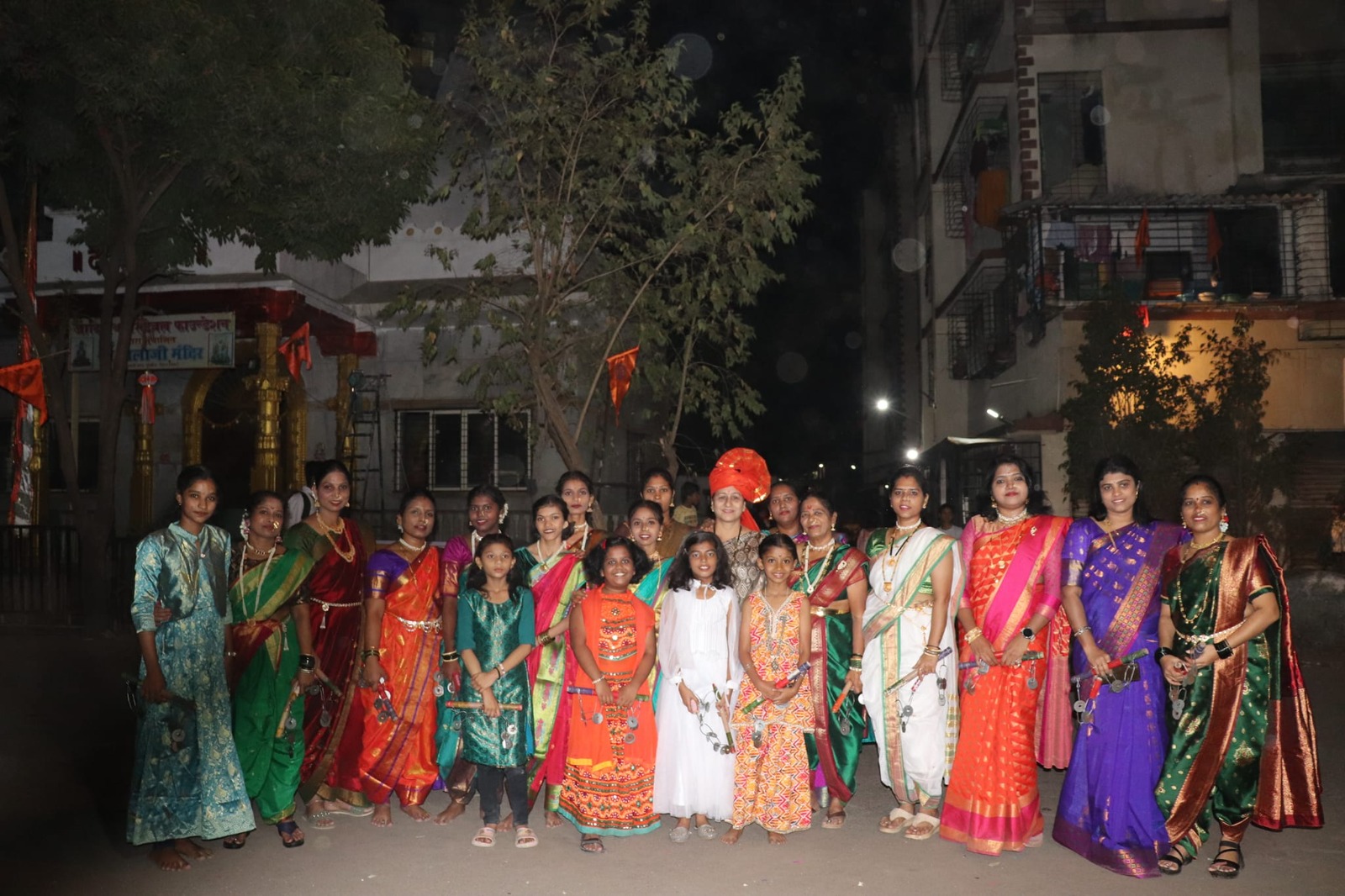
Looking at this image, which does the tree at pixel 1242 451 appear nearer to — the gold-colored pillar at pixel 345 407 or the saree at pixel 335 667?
the saree at pixel 335 667

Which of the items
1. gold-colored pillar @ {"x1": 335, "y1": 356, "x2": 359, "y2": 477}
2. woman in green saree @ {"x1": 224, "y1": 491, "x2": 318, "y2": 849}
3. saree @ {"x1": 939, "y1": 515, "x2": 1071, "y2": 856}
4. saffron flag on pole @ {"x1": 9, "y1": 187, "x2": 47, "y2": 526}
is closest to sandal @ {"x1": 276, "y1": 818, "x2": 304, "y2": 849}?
woman in green saree @ {"x1": 224, "y1": 491, "x2": 318, "y2": 849}

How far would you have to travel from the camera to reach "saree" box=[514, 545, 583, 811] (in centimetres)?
533

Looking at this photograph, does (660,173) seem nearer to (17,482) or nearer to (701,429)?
(17,482)

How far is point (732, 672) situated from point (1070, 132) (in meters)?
15.3

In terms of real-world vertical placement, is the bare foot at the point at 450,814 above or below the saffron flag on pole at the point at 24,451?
below

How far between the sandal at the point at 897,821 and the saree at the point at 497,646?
1.80 m

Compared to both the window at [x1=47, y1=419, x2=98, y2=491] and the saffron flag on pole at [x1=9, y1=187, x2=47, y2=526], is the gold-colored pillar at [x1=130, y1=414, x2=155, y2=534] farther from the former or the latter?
the window at [x1=47, y1=419, x2=98, y2=491]

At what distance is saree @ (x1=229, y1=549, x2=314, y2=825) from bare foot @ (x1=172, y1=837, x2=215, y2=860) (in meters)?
0.29

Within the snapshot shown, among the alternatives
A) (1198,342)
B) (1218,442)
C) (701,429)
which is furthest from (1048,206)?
(701,429)

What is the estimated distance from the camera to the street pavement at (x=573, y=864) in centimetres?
441

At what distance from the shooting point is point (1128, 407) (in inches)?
513

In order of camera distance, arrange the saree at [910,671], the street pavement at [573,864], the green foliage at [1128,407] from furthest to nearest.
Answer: the green foliage at [1128,407], the saree at [910,671], the street pavement at [573,864]

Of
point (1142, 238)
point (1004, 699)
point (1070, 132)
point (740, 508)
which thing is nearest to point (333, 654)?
point (740, 508)

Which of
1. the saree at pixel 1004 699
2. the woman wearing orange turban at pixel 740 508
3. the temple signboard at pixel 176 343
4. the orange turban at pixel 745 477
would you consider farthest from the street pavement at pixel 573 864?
the temple signboard at pixel 176 343
